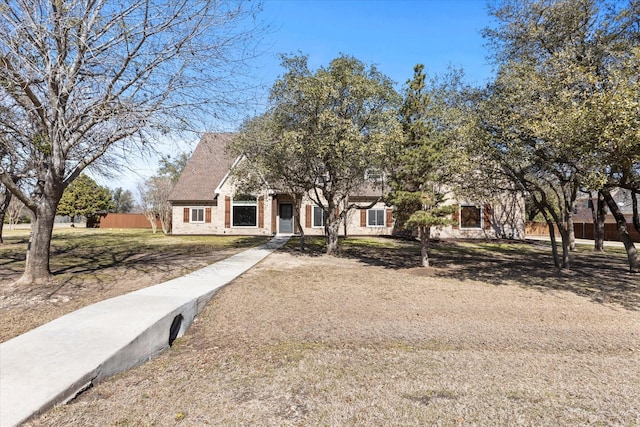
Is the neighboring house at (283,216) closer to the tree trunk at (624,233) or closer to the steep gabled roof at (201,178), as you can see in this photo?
the steep gabled roof at (201,178)

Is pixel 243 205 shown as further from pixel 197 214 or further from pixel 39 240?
pixel 39 240

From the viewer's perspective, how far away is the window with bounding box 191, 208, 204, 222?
24.0 m

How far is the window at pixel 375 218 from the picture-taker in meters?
24.4

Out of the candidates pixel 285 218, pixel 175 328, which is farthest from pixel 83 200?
pixel 175 328

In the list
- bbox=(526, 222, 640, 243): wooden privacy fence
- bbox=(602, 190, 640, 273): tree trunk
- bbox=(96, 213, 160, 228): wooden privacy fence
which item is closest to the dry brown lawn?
bbox=(602, 190, 640, 273): tree trunk

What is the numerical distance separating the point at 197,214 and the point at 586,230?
32400mm

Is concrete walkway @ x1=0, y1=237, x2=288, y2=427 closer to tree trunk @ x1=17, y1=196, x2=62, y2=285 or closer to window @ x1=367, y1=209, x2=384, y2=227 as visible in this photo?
tree trunk @ x1=17, y1=196, x2=62, y2=285

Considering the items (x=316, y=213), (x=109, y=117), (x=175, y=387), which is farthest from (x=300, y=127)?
(x=316, y=213)

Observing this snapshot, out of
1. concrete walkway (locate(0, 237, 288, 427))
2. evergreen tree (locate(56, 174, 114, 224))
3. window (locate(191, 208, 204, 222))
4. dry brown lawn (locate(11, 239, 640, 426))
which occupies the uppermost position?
evergreen tree (locate(56, 174, 114, 224))

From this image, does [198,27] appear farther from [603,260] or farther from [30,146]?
[603,260]

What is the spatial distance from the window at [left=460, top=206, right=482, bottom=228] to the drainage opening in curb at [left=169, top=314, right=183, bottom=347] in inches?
871

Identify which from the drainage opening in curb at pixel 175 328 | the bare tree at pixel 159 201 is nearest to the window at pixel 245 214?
the bare tree at pixel 159 201

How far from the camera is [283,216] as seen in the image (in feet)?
79.5

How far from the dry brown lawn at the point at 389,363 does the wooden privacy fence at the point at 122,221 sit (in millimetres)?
31946
